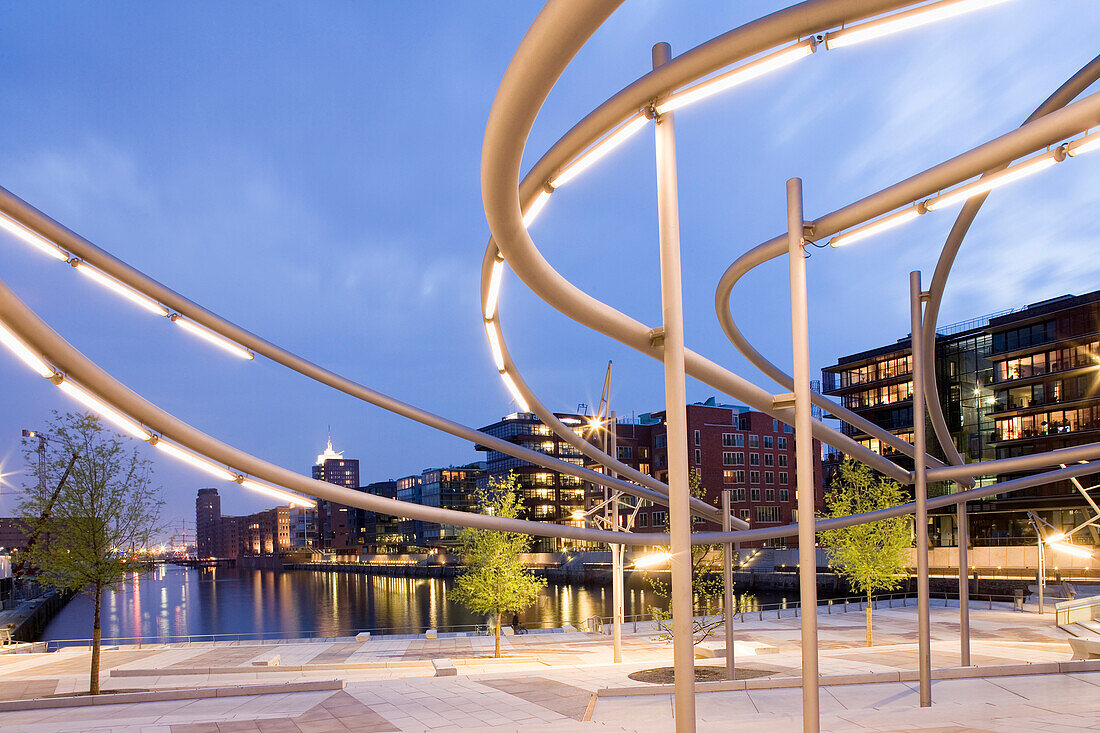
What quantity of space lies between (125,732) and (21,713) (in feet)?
13.0

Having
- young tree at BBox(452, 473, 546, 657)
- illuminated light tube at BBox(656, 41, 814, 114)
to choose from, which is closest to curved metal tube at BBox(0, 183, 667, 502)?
illuminated light tube at BBox(656, 41, 814, 114)

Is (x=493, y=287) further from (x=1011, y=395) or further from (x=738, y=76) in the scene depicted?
(x=1011, y=395)

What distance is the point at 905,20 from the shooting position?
568 centimetres

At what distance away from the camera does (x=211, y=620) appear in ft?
304

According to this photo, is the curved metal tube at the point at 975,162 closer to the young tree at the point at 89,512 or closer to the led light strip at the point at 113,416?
the led light strip at the point at 113,416

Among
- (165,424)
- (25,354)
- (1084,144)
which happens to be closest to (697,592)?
(1084,144)

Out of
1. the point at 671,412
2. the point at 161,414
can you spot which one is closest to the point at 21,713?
the point at 161,414

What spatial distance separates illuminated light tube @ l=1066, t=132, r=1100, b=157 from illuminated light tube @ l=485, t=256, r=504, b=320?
18.5 feet

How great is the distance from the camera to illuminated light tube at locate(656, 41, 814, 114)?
5.75 metres

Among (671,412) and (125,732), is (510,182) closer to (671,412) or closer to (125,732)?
(671,412)

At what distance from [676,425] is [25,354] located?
592 cm

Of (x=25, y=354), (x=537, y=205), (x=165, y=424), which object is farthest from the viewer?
(x=25, y=354)

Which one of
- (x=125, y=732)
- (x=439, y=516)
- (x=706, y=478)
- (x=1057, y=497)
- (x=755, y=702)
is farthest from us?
(x=706, y=478)

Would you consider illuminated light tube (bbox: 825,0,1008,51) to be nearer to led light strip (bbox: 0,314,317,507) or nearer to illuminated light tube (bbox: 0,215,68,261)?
led light strip (bbox: 0,314,317,507)
